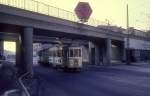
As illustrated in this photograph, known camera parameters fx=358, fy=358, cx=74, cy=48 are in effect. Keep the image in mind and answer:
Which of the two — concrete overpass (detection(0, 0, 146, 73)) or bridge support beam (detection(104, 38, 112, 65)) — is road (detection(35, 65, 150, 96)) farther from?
bridge support beam (detection(104, 38, 112, 65))

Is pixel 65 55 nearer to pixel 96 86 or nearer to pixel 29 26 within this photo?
pixel 29 26

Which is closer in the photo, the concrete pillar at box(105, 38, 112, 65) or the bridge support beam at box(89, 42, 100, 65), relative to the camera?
the concrete pillar at box(105, 38, 112, 65)

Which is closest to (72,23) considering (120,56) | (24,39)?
(24,39)

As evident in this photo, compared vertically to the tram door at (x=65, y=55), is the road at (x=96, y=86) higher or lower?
lower

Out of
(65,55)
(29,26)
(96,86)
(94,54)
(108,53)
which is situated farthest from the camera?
(94,54)

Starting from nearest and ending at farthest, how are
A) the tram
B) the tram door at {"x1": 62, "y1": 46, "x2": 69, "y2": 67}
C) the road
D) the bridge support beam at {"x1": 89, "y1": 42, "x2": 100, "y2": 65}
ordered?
1. the road
2. the tram
3. the tram door at {"x1": 62, "y1": 46, "x2": 69, "y2": 67}
4. the bridge support beam at {"x1": 89, "y1": 42, "x2": 100, "y2": 65}

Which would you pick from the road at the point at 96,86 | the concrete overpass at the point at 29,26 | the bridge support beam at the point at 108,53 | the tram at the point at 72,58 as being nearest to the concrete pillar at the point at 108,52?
the bridge support beam at the point at 108,53

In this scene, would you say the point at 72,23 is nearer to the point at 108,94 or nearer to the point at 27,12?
the point at 27,12

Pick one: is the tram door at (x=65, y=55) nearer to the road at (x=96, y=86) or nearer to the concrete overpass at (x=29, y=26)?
the concrete overpass at (x=29, y=26)

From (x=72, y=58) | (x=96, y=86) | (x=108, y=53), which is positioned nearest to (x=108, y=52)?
(x=108, y=53)

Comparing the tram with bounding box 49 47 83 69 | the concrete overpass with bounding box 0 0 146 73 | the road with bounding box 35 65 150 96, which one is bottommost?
the road with bounding box 35 65 150 96

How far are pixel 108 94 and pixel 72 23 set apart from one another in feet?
98.3

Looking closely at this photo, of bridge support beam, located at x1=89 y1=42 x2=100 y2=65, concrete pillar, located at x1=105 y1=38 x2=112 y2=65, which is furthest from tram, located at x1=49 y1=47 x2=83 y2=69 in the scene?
bridge support beam, located at x1=89 y1=42 x2=100 y2=65

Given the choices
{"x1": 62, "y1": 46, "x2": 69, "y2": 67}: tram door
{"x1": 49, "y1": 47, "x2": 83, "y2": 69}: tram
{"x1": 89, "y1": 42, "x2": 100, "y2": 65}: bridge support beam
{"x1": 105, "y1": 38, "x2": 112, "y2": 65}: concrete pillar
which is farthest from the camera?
{"x1": 89, "y1": 42, "x2": 100, "y2": 65}: bridge support beam
